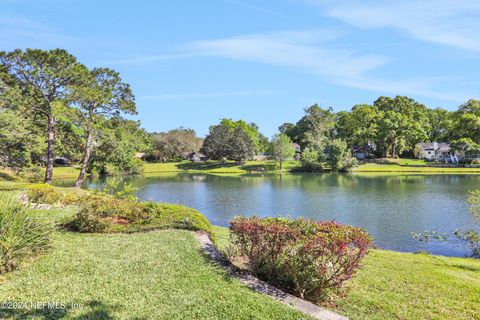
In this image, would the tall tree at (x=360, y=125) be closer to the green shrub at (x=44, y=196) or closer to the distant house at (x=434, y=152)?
the distant house at (x=434, y=152)

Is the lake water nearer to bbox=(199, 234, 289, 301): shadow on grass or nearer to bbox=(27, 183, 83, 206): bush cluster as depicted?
bbox=(27, 183, 83, 206): bush cluster

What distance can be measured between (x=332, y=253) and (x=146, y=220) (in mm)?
7625

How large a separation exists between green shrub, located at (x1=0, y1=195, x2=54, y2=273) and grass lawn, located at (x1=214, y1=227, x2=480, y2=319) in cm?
706

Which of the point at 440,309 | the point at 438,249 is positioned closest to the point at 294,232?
the point at 440,309

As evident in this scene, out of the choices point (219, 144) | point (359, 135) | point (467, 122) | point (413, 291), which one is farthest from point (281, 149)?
point (413, 291)

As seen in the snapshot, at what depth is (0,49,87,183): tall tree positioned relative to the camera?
24.6 meters

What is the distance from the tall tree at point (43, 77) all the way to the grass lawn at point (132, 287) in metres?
20.1

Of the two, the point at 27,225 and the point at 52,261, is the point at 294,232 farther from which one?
the point at 27,225

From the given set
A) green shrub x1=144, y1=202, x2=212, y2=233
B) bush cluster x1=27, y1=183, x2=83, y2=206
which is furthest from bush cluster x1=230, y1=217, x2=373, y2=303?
bush cluster x1=27, y1=183, x2=83, y2=206

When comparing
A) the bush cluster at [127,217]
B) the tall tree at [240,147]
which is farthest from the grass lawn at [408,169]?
the bush cluster at [127,217]

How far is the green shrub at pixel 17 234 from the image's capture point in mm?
7216

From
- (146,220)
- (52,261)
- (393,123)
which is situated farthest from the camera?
(393,123)

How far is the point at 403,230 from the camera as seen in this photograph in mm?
20641

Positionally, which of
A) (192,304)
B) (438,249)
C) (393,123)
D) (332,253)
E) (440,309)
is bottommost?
(438,249)
